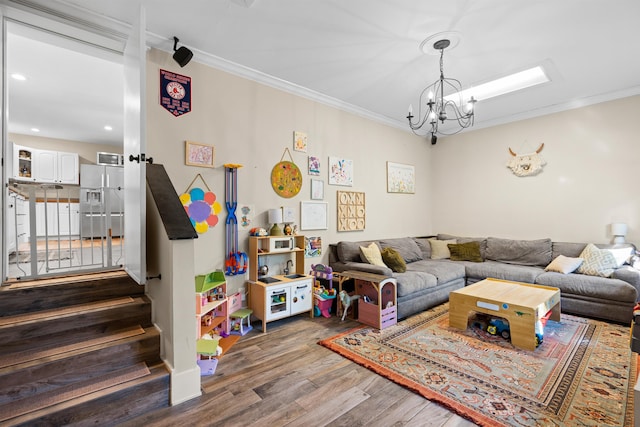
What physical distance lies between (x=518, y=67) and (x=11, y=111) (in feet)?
22.3

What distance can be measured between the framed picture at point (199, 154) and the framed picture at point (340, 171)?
164 cm

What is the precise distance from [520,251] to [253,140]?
4117 millimetres

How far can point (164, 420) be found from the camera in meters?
1.72

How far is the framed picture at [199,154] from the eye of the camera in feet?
9.29

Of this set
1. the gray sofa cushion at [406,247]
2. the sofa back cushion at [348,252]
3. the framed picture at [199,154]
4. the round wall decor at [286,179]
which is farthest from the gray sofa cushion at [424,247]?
the framed picture at [199,154]

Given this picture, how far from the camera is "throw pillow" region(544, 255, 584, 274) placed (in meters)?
3.68

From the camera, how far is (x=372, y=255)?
3.80 m

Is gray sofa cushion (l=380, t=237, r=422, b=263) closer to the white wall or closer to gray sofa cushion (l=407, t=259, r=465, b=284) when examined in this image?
gray sofa cushion (l=407, t=259, r=465, b=284)

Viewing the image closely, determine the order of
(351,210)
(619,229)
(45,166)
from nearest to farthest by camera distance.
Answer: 1. (619,229)
2. (351,210)
3. (45,166)

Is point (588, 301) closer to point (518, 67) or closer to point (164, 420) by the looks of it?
point (518, 67)

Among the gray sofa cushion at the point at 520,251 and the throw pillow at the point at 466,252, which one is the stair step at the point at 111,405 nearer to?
the throw pillow at the point at 466,252

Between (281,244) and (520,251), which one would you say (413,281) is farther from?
(520,251)

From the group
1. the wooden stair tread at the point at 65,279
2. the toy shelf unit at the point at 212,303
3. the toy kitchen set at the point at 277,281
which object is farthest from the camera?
the toy kitchen set at the point at 277,281

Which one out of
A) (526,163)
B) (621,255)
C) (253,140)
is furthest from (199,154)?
(621,255)
